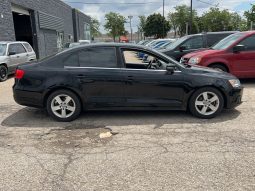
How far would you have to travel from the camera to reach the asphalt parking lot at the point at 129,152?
11.5ft

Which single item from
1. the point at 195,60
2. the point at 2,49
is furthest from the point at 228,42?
the point at 2,49

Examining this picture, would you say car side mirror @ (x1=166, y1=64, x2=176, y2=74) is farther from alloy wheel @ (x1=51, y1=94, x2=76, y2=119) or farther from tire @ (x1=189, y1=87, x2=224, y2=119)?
alloy wheel @ (x1=51, y1=94, x2=76, y2=119)

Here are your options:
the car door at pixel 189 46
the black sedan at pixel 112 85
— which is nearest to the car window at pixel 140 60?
the black sedan at pixel 112 85

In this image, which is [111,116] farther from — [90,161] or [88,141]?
[90,161]

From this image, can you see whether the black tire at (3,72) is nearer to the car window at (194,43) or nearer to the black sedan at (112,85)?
the black sedan at (112,85)

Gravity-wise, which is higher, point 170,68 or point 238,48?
point 238,48

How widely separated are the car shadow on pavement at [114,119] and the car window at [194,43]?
250 inches

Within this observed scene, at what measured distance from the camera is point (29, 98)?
589cm

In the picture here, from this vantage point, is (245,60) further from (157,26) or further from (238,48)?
(157,26)

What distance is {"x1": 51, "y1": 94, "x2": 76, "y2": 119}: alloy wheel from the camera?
5.82 metres

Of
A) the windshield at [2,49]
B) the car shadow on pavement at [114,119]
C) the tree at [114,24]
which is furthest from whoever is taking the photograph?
the tree at [114,24]

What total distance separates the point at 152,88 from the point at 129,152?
183 cm

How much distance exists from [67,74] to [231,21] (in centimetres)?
6205

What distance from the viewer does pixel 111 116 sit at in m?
6.23
